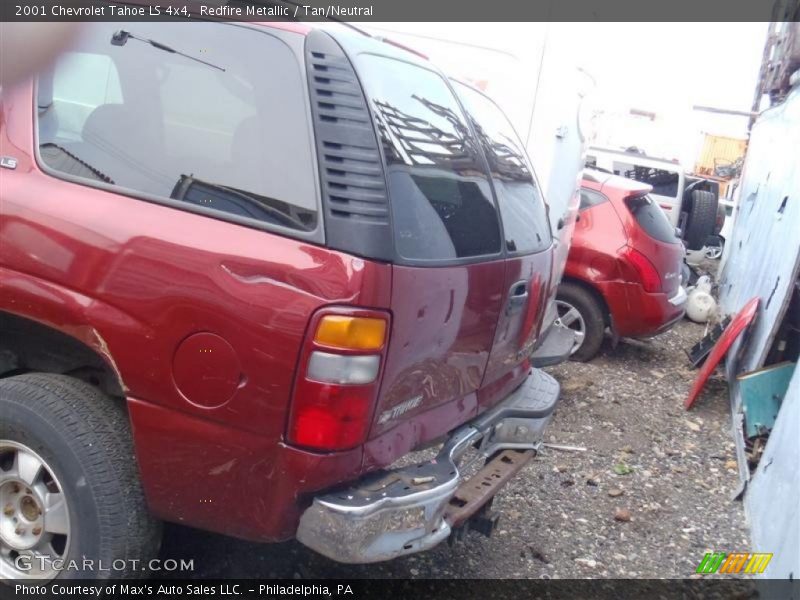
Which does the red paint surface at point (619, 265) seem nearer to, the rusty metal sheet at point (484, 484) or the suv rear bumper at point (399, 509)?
the rusty metal sheet at point (484, 484)

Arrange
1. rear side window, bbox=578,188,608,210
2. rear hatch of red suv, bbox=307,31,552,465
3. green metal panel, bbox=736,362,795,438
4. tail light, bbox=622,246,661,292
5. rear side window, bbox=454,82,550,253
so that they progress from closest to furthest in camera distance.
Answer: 1. rear hatch of red suv, bbox=307,31,552,465
2. rear side window, bbox=454,82,550,253
3. green metal panel, bbox=736,362,795,438
4. tail light, bbox=622,246,661,292
5. rear side window, bbox=578,188,608,210

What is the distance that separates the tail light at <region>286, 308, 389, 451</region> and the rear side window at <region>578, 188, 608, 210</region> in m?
5.27

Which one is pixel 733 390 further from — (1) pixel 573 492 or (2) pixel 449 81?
(2) pixel 449 81

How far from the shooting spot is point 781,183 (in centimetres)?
735

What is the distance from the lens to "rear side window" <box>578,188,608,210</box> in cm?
722

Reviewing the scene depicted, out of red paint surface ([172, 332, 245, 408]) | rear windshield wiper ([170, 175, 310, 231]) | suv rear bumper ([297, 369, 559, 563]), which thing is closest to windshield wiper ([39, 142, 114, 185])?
rear windshield wiper ([170, 175, 310, 231])

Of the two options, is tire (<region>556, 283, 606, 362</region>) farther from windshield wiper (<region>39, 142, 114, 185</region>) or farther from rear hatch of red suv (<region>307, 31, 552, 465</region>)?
windshield wiper (<region>39, 142, 114, 185</region>)

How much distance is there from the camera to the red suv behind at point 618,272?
22.7 feet

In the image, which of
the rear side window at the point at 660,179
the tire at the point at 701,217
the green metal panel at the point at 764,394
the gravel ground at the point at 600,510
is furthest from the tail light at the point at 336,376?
the rear side window at the point at 660,179

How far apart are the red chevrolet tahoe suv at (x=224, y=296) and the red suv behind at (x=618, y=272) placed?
4.35m

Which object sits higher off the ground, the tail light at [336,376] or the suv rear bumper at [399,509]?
the tail light at [336,376]

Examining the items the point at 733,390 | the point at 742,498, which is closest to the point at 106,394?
the point at 742,498

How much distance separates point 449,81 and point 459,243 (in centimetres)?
89

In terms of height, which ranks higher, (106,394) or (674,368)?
(106,394)
